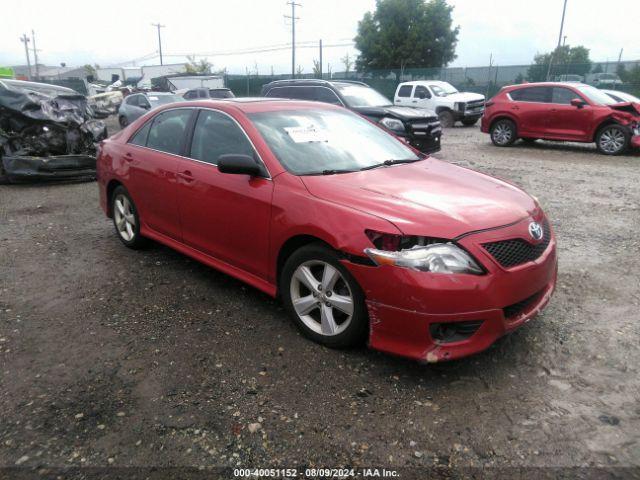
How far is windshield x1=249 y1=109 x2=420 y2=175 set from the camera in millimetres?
3539

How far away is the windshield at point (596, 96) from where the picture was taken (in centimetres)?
1145

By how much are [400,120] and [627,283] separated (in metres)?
6.43

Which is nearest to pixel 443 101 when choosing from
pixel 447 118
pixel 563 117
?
pixel 447 118

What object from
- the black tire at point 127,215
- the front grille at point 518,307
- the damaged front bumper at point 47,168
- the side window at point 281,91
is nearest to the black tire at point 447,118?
the side window at point 281,91

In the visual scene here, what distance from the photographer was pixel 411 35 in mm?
41250

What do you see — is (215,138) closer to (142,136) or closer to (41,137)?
(142,136)

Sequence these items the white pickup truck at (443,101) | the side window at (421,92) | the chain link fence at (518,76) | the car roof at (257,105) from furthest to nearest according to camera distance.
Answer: the chain link fence at (518,76), the side window at (421,92), the white pickup truck at (443,101), the car roof at (257,105)

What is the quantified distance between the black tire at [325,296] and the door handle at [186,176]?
125cm

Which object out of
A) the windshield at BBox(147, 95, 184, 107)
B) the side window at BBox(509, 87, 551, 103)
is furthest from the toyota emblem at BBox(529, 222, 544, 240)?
the windshield at BBox(147, 95, 184, 107)

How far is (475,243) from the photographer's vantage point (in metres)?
2.71

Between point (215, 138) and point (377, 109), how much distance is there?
22.5 feet

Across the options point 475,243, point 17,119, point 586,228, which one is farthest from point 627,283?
point 17,119

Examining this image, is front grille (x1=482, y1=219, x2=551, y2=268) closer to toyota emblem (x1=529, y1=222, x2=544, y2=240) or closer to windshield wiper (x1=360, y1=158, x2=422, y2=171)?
toyota emblem (x1=529, y1=222, x2=544, y2=240)

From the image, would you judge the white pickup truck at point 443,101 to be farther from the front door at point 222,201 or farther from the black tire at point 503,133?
the front door at point 222,201
